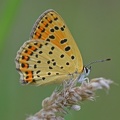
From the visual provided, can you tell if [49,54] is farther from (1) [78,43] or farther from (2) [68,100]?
(1) [78,43]

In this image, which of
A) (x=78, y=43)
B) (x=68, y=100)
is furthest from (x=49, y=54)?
(x=78, y=43)

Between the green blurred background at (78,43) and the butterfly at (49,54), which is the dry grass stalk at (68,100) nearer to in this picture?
the green blurred background at (78,43)

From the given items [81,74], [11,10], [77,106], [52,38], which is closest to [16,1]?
[11,10]

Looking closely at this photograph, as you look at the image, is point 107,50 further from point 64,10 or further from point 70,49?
point 70,49

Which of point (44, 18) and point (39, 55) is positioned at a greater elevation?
point (44, 18)

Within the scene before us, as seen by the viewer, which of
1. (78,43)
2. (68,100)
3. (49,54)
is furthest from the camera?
(78,43)

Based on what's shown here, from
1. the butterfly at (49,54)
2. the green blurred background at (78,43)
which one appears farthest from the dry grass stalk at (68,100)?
the butterfly at (49,54)
